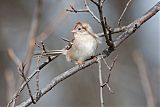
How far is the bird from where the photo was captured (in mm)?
3156

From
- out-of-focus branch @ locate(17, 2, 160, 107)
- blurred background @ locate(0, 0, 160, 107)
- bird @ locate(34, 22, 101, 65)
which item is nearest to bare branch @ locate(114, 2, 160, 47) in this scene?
out-of-focus branch @ locate(17, 2, 160, 107)

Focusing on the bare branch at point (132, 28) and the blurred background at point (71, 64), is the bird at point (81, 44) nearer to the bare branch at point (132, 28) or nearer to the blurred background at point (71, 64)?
the bare branch at point (132, 28)

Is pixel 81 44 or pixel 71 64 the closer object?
pixel 81 44

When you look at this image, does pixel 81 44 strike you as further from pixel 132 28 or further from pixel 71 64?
pixel 71 64

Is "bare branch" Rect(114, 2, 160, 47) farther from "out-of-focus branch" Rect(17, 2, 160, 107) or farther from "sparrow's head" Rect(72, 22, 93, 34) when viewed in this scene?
"sparrow's head" Rect(72, 22, 93, 34)

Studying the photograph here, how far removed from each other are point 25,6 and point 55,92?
4.91 feet

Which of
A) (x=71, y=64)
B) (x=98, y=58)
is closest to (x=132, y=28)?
(x=98, y=58)

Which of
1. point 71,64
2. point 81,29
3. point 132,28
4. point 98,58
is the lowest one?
point 98,58

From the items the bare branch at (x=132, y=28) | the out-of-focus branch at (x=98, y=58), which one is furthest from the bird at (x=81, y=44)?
the bare branch at (x=132, y=28)

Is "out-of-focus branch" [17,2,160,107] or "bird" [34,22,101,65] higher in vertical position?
"bird" [34,22,101,65]

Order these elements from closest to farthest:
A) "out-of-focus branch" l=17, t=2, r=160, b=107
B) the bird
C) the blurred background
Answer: "out-of-focus branch" l=17, t=2, r=160, b=107
the bird
the blurred background

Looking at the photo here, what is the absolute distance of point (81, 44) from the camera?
3.27 metres

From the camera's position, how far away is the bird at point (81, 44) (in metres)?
3.16

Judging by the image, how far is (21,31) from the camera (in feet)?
27.1
